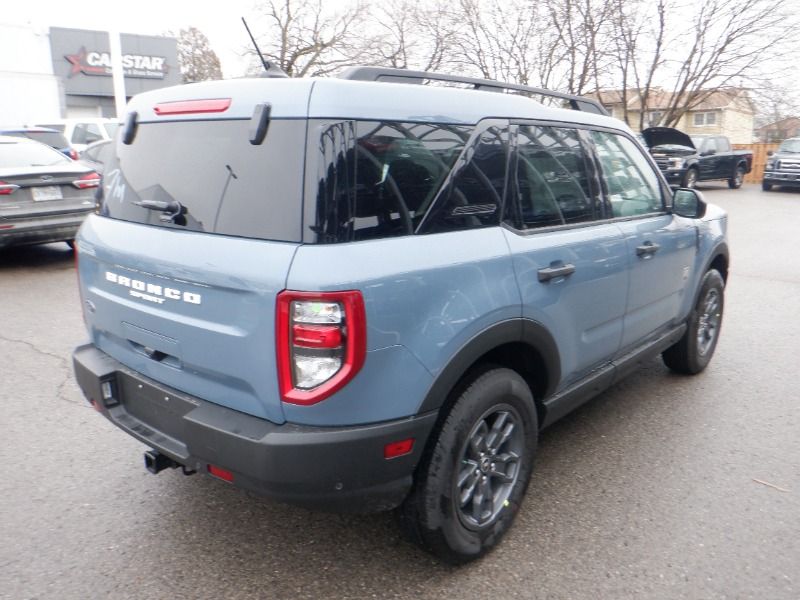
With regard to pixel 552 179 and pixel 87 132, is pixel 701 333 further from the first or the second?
pixel 87 132

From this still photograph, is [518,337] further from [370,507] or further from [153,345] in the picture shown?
[153,345]

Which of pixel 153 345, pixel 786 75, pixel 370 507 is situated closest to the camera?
pixel 370 507

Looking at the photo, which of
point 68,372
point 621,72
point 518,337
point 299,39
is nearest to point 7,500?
point 68,372

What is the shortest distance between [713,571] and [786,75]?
24.6 meters

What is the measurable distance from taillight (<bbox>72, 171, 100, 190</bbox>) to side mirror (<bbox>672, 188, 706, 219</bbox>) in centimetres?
670

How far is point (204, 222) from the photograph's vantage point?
7.64 feet

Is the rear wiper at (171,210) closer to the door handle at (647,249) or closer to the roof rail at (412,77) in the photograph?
the roof rail at (412,77)

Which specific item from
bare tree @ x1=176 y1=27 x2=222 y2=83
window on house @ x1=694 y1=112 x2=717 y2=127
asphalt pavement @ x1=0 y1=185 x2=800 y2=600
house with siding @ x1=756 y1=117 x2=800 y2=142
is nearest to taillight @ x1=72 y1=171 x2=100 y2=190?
asphalt pavement @ x1=0 y1=185 x2=800 y2=600

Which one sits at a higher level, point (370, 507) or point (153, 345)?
point (153, 345)

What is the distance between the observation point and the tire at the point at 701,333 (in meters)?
4.50

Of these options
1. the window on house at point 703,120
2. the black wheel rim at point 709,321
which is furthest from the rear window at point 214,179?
the window on house at point 703,120

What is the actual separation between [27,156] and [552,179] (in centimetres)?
727

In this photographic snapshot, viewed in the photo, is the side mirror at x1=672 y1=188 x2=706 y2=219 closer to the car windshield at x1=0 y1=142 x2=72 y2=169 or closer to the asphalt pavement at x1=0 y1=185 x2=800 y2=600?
the asphalt pavement at x1=0 y1=185 x2=800 y2=600

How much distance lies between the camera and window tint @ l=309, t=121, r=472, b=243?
81.7 inches
